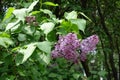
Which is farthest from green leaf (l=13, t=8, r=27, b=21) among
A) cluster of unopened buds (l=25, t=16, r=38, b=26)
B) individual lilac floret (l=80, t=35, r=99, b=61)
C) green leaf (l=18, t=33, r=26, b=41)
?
individual lilac floret (l=80, t=35, r=99, b=61)

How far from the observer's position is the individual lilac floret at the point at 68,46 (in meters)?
1.85

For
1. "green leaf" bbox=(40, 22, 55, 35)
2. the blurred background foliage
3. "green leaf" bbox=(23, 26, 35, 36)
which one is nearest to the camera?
"green leaf" bbox=(40, 22, 55, 35)

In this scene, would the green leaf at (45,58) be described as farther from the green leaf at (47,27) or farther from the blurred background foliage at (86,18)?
the blurred background foliage at (86,18)

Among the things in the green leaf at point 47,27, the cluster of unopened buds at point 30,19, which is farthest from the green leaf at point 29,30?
the green leaf at point 47,27

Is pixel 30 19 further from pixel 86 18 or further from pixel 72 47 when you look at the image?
pixel 86 18

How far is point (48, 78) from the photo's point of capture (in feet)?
9.93

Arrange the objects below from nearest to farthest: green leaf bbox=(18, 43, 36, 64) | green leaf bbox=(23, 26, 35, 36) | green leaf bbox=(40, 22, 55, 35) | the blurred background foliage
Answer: green leaf bbox=(18, 43, 36, 64) → green leaf bbox=(40, 22, 55, 35) → green leaf bbox=(23, 26, 35, 36) → the blurred background foliage

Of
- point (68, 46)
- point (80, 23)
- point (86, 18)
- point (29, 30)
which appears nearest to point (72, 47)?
point (68, 46)

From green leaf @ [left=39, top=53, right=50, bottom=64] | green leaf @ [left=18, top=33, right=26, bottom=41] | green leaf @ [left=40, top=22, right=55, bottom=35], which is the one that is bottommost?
green leaf @ [left=39, top=53, right=50, bottom=64]

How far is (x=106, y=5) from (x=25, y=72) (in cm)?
411

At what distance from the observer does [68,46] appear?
6.17 ft

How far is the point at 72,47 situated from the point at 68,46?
2 centimetres

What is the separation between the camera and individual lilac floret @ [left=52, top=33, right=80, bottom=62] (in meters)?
1.85

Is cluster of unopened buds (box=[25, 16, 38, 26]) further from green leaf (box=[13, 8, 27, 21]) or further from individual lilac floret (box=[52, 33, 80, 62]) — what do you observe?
individual lilac floret (box=[52, 33, 80, 62])
